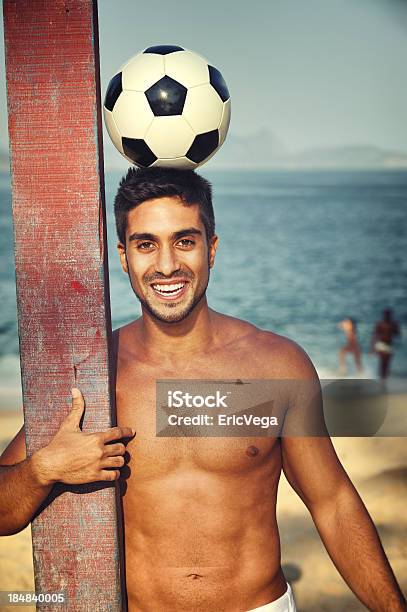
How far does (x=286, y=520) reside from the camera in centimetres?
559

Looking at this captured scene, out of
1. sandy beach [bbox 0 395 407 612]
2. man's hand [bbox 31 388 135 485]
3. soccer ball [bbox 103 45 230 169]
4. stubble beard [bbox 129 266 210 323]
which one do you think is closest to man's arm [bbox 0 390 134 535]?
man's hand [bbox 31 388 135 485]

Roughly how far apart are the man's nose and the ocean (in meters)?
9.04

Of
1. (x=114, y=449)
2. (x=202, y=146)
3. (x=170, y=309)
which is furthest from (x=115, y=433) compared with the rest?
(x=202, y=146)

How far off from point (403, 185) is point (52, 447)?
30454 mm

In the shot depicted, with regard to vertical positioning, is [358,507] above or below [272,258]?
above

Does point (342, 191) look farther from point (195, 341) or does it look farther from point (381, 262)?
point (195, 341)

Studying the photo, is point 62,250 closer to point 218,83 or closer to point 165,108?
point 165,108

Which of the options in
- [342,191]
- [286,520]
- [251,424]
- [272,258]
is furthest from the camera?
[342,191]

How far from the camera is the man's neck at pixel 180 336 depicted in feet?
9.93

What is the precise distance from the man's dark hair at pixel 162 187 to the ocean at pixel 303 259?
9005mm

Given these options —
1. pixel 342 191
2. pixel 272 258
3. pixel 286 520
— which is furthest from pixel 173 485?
pixel 342 191

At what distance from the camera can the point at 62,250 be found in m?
2.69

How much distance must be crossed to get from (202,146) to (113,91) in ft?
1.06

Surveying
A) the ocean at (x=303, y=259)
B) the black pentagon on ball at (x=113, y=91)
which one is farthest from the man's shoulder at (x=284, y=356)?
the ocean at (x=303, y=259)
